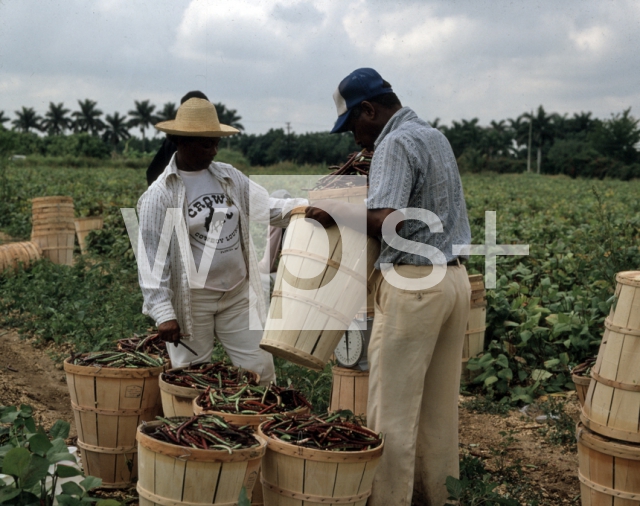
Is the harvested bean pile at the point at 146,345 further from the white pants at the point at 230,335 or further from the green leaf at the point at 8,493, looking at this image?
the green leaf at the point at 8,493

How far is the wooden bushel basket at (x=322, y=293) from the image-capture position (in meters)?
3.32

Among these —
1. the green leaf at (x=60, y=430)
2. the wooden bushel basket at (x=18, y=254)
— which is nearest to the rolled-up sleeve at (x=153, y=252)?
the green leaf at (x=60, y=430)

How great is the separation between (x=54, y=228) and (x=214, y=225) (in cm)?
831

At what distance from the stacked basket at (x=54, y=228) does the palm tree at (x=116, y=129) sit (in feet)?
304

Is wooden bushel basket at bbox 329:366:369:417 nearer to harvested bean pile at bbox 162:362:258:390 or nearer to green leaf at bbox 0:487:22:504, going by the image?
harvested bean pile at bbox 162:362:258:390

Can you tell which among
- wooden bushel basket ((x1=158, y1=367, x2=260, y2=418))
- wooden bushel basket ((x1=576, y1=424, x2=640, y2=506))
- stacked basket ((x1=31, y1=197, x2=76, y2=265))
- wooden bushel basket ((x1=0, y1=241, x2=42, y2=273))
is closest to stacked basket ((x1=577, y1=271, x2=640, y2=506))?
wooden bushel basket ((x1=576, y1=424, x2=640, y2=506))

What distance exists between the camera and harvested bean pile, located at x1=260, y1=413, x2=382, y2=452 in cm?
314

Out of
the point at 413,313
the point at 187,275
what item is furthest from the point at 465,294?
the point at 187,275

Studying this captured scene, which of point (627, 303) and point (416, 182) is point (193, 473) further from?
point (627, 303)

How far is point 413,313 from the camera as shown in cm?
330

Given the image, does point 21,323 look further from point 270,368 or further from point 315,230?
point 315,230

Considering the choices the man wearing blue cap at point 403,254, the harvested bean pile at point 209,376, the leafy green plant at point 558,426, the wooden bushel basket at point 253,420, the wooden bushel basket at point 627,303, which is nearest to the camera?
the man wearing blue cap at point 403,254

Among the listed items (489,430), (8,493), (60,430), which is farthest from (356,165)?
(489,430)

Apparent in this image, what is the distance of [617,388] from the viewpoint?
3609 mm
